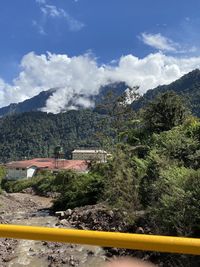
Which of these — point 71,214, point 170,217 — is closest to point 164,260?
point 170,217

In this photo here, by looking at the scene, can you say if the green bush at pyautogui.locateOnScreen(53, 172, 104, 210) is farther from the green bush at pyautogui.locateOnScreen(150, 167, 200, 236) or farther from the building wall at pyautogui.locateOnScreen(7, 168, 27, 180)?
the building wall at pyautogui.locateOnScreen(7, 168, 27, 180)

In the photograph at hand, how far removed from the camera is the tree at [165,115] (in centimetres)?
2686

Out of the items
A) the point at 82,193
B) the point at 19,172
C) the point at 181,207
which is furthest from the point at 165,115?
the point at 19,172

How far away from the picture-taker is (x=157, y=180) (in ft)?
46.9

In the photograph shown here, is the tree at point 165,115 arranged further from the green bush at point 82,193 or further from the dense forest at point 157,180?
the green bush at point 82,193

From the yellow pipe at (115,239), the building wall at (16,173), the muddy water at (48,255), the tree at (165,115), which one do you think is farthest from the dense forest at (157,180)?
the building wall at (16,173)

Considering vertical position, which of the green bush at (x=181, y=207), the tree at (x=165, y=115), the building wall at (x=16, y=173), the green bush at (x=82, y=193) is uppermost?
Answer: the tree at (x=165, y=115)

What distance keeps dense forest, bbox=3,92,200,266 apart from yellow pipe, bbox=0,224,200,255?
706 centimetres

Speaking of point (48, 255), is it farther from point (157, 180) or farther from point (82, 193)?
point (82, 193)

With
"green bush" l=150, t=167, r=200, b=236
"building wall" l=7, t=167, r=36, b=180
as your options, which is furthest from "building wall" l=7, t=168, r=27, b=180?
"green bush" l=150, t=167, r=200, b=236

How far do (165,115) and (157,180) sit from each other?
13.4 metres

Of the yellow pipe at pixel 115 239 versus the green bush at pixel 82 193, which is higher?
the yellow pipe at pixel 115 239

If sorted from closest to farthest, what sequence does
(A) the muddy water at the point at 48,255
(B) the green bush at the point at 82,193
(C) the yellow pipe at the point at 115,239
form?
1. (C) the yellow pipe at the point at 115,239
2. (A) the muddy water at the point at 48,255
3. (B) the green bush at the point at 82,193

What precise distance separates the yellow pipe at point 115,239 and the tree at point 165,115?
24.6 metres
